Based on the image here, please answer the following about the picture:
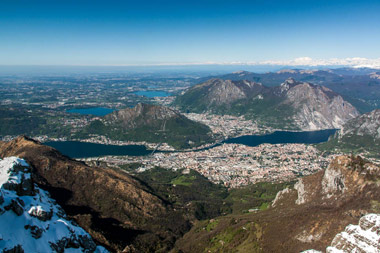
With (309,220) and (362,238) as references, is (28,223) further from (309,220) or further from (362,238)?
(309,220)

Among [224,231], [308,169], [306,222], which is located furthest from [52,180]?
[308,169]

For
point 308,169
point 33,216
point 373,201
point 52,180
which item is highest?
point 33,216

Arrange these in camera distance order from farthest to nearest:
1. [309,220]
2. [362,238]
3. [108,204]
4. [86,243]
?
[108,204] → [309,220] → [86,243] → [362,238]

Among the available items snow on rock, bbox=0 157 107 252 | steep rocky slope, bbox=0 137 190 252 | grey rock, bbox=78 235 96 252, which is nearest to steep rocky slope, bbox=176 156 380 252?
steep rocky slope, bbox=0 137 190 252

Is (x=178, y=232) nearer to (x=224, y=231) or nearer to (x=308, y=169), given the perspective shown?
(x=224, y=231)

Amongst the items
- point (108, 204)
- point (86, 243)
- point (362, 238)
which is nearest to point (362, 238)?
point (362, 238)
